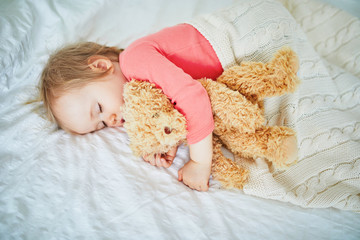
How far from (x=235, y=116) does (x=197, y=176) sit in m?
0.24

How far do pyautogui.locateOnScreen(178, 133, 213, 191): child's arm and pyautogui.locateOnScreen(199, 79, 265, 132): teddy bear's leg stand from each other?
0.09 meters

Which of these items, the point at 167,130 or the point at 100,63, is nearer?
the point at 167,130

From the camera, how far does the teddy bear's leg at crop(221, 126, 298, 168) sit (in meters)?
0.69

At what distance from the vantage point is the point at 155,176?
2.53 ft

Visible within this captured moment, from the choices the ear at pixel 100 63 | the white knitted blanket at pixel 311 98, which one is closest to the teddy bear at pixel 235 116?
the white knitted blanket at pixel 311 98

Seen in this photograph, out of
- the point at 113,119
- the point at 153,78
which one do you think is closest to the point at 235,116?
the point at 153,78

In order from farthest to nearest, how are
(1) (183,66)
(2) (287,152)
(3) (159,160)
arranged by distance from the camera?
(1) (183,66) < (3) (159,160) < (2) (287,152)

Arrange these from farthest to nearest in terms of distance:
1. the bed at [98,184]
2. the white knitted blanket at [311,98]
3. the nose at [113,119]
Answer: the nose at [113,119] < the white knitted blanket at [311,98] < the bed at [98,184]

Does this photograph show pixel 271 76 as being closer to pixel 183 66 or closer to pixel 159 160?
pixel 183 66

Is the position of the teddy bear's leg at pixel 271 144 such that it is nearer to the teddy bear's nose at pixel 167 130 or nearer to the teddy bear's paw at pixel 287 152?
the teddy bear's paw at pixel 287 152

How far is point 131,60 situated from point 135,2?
2.21ft

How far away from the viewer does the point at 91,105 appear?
2.69 feet

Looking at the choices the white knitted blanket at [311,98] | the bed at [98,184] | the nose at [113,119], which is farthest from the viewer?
the nose at [113,119]

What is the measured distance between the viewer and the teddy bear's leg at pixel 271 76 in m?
0.71
